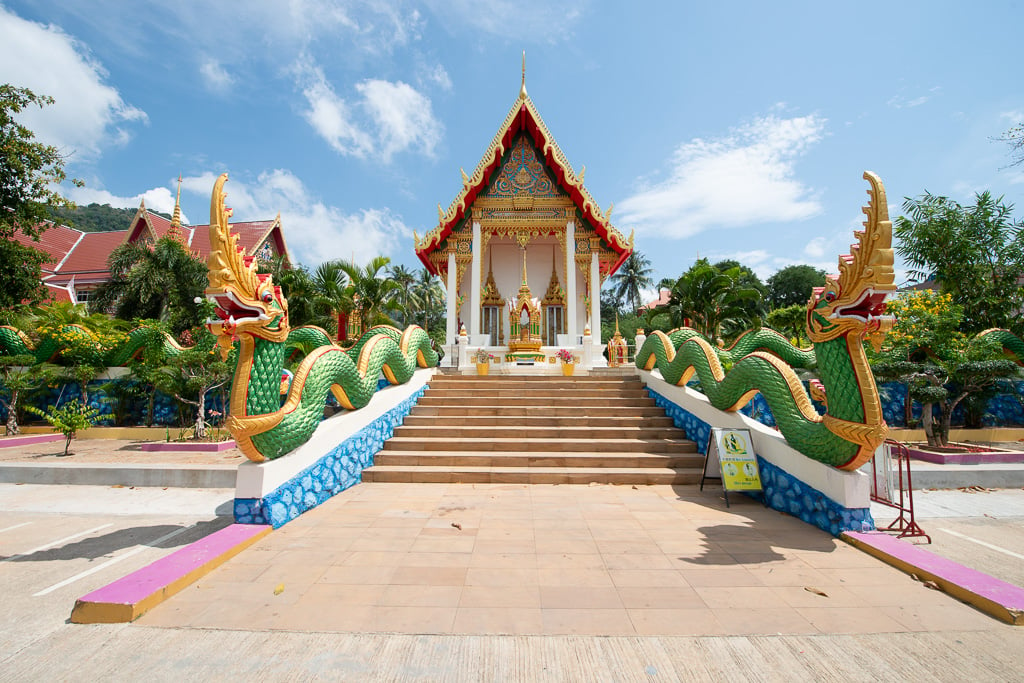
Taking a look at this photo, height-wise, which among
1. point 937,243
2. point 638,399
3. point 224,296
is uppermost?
point 937,243

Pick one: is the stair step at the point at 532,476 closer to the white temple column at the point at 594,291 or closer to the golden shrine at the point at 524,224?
the golden shrine at the point at 524,224

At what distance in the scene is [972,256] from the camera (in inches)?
398

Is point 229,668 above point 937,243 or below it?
below

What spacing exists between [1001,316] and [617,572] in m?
12.0

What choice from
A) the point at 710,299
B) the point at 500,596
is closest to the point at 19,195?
the point at 500,596

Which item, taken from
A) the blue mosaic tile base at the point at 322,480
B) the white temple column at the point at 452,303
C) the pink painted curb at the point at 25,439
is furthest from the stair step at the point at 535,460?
the pink painted curb at the point at 25,439

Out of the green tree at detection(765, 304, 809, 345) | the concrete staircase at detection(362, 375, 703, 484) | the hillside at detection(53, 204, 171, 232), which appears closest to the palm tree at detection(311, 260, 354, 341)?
the concrete staircase at detection(362, 375, 703, 484)

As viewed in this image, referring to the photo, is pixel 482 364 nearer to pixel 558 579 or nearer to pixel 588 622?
pixel 558 579

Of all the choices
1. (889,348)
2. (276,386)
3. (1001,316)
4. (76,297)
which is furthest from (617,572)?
(76,297)

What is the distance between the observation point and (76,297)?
22.3 m

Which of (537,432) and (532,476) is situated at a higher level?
(537,432)

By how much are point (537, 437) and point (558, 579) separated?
3.82m

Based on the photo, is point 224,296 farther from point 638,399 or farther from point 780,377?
point 638,399

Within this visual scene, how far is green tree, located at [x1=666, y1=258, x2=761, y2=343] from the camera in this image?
16.1m
